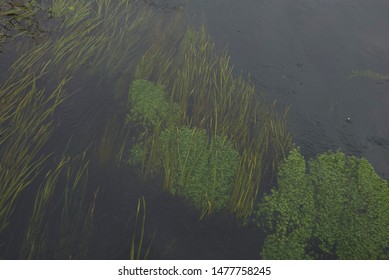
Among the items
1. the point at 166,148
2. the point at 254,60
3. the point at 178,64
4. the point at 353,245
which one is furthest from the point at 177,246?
the point at 254,60

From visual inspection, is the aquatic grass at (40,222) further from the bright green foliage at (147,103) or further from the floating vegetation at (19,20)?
the floating vegetation at (19,20)

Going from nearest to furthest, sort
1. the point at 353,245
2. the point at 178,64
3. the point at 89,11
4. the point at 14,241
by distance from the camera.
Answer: the point at 14,241 < the point at 353,245 < the point at 178,64 < the point at 89,11

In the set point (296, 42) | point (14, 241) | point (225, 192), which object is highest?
point (296, 42)

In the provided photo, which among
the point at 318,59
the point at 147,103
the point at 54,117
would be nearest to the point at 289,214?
the point at 147,103

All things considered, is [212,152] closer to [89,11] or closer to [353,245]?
[353,245]

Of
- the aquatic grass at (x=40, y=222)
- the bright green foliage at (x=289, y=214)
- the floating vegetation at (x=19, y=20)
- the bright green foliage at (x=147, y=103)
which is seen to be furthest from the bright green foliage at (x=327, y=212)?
the floating vegetation at (x=19, y=20)

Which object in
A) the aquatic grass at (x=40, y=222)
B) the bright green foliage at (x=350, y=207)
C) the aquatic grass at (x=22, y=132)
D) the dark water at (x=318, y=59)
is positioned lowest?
the aquatic grass at (x=40, y=222)
